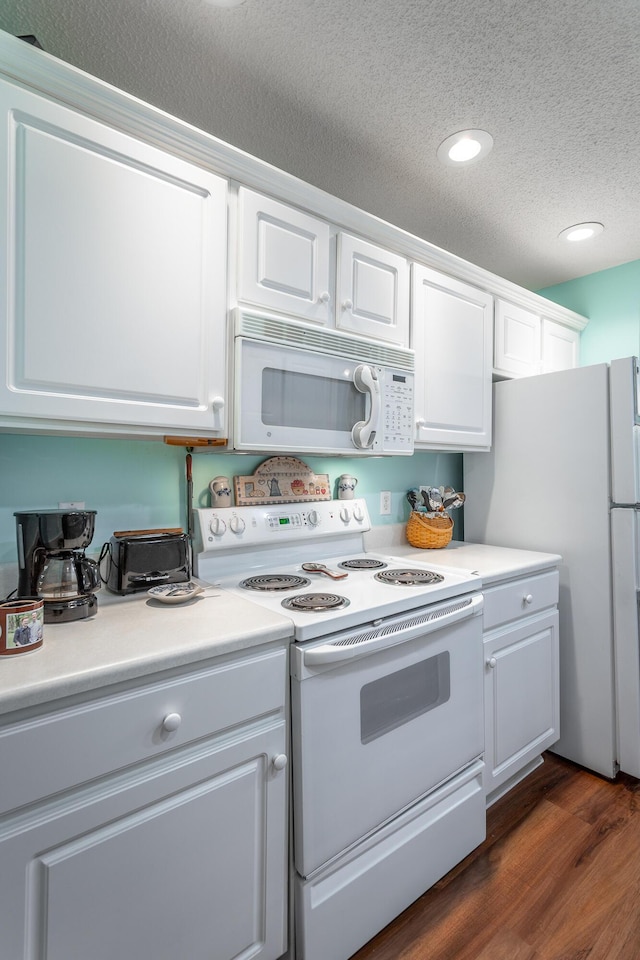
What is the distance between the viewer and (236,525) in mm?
1726

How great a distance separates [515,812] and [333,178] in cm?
261

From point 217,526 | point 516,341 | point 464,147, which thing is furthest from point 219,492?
point 516,341

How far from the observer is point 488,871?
155 cm

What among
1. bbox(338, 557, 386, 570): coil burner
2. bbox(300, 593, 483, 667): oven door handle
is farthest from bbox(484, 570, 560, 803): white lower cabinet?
bbox(338, 557, 386, 570): coil burner

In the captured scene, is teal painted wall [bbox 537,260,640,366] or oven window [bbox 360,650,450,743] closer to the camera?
oven window [bbox 360,650,450,743]

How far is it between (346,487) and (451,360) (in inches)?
29.1

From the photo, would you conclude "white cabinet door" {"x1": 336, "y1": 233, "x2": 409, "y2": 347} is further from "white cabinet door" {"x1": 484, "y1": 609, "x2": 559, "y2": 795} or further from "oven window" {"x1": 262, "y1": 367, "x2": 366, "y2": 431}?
"white cabinet door" {"x1": 484, "y1": 609, "x2": 559, "y2": 795}

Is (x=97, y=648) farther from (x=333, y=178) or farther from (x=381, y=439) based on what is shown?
(x=333, y=178)

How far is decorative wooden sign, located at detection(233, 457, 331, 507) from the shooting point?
5.93ft

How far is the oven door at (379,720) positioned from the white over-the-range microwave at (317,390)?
25.0 inches

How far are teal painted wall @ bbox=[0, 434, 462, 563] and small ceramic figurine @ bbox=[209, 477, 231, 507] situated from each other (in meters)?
0.03

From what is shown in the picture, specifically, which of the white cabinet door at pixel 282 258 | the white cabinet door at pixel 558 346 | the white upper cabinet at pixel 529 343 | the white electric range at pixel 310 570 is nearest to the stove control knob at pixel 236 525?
the white electric range at pixel 310 570

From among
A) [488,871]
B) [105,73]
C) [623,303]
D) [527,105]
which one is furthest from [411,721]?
[623,303]

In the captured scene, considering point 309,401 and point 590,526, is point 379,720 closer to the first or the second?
point 309,401
